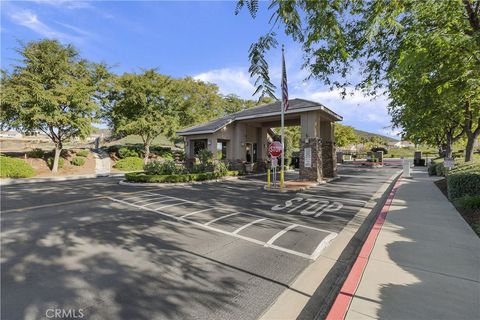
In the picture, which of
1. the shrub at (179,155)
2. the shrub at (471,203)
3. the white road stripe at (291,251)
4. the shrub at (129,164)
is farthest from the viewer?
the shrub at (179,155)

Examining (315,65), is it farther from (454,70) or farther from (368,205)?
(368,205)

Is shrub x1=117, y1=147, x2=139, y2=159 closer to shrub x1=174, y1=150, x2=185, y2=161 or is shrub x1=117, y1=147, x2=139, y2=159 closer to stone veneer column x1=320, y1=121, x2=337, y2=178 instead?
shrub x1=174, y1=150, x2=185, y2=161

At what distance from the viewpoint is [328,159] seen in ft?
63.8

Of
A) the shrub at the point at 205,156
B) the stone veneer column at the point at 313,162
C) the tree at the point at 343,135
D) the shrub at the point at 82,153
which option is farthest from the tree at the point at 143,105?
the tree at the point at 343,135

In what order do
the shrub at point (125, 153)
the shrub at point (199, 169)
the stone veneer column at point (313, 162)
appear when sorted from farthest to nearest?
the shrub at point (125, 153) → the shrub at point (199, 169) → the stone veneer column at point (313, 162)

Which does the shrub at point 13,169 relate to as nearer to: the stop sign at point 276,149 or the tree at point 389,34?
the stop sign at point 276,149

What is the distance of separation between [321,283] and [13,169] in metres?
Answer: 24.6

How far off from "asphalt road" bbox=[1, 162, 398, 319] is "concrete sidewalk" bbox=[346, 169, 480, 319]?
1165 millimetres

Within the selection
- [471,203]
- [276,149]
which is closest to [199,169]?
[276,149]

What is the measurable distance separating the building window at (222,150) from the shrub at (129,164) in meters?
11.2

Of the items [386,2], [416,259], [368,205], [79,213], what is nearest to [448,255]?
[416,259]

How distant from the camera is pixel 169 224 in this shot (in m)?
7.18

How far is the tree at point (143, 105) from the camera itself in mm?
26891

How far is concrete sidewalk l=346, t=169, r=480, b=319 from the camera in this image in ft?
10.1
